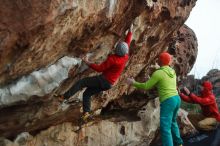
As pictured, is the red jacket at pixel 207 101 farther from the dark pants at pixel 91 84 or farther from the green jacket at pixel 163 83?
the dark pants at pixel 91 84

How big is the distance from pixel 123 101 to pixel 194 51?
396cm

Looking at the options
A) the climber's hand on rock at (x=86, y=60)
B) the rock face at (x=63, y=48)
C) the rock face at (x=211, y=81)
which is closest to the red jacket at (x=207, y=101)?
the rock face at (x=63, y=48)

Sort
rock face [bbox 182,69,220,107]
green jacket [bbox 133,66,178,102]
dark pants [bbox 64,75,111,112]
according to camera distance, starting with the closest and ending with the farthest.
Result: dark pants [bbox 64,75,111,112]
green jacket [bbox 133,66,178,102]
rock face [bbox 182,69,220,107]

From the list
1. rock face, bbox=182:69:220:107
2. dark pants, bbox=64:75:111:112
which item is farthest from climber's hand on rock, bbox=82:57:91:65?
rock face, bbox=182:69:220:107

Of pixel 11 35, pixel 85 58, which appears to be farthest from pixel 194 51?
pixel 11 35

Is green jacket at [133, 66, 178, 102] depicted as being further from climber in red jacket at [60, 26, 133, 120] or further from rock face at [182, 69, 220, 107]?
rock face at [182, 69, 220, 107]

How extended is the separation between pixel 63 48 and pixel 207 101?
701 cm

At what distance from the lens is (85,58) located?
11.2 meters

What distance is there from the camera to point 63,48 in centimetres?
1020

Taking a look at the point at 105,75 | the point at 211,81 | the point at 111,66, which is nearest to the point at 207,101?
the point at 105,75

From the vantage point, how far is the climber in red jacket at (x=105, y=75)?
10938 mm

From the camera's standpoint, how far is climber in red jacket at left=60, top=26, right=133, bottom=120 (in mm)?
10938

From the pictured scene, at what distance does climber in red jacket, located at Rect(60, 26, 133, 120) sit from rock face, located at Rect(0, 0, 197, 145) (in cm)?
24

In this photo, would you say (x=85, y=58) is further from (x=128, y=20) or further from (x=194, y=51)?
(x=194, y=51)
